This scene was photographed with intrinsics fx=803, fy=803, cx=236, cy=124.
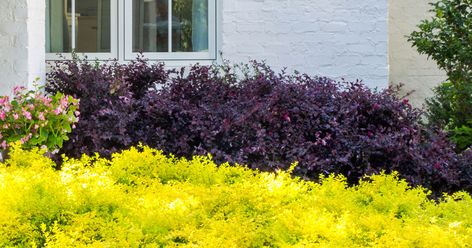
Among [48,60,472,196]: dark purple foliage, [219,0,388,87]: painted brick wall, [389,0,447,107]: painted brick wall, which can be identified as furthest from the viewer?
[389,0,447,107]: painted brick wall

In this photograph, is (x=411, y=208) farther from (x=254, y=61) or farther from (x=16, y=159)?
(x=254, y=61)

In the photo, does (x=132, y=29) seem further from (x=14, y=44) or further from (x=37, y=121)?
(x=37, y=121)

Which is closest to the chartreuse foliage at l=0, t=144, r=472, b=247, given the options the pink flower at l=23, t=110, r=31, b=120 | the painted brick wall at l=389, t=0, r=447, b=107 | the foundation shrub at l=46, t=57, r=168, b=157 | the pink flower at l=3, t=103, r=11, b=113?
the pink flower at l=23, t=110, r=31, b=120

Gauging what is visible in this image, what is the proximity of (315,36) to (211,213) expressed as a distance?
15.2ft

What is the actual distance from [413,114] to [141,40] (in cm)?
292

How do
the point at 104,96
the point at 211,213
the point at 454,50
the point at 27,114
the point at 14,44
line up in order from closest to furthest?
the point at 211,213 < the point at 27,114 < the point at 104,96 < the point at 14,44 < the point at 454,50

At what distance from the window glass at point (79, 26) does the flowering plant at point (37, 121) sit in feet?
6.23

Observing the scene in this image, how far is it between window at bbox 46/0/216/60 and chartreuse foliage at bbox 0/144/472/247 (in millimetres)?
3938

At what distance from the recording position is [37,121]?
6066 mm

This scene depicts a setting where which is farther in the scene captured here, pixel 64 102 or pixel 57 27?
pixel 57 27

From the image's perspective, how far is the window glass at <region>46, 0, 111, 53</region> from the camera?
8047 millimetres

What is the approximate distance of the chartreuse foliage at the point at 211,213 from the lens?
3.21 m

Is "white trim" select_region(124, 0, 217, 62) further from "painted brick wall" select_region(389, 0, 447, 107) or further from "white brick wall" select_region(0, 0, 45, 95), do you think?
"painted brick wall" select_region(389, 0, 447, 107)

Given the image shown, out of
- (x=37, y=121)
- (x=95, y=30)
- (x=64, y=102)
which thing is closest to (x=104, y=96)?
(x=64, y=102)
